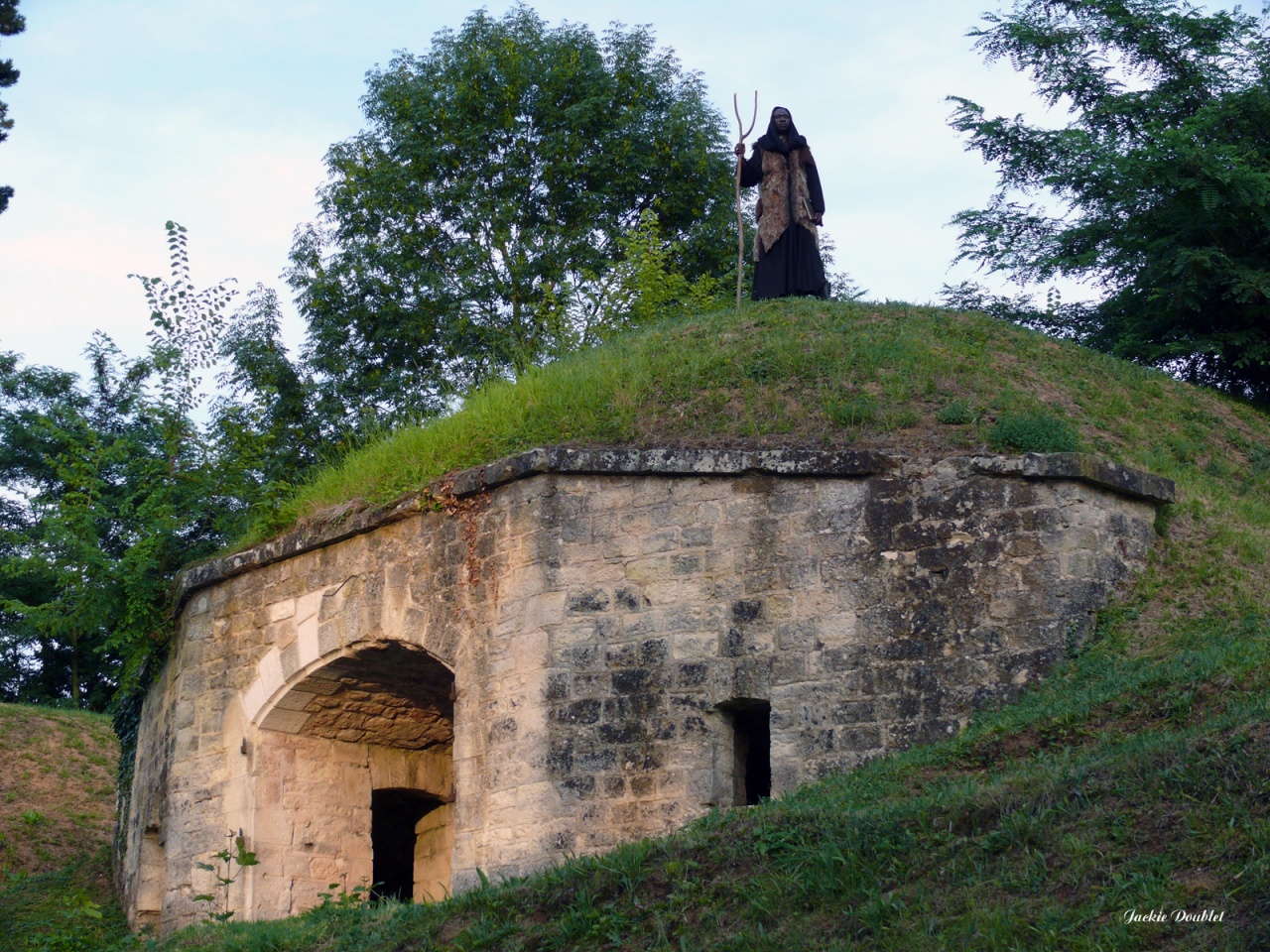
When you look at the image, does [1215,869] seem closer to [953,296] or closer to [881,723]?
[881,723]

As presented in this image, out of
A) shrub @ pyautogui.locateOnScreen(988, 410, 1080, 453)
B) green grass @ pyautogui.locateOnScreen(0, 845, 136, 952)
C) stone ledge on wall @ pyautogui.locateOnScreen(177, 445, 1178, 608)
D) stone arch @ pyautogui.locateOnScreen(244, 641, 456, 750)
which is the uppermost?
shrub @ pyautogui.locateOnScreen(988, 410, 1080, 453)

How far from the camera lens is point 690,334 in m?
12.9

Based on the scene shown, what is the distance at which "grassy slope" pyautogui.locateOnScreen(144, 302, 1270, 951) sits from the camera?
6.36 metres

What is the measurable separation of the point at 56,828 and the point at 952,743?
10.5m

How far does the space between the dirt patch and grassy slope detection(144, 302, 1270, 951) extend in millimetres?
5391

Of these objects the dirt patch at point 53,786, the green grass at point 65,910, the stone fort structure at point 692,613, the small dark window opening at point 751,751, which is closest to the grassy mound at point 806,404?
the stone fort structure at point 692,613

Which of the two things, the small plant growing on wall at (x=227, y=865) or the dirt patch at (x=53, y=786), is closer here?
the small plant growing on wall at (x=227, y=865)

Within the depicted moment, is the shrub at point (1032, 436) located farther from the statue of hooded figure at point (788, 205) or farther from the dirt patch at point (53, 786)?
the dirt patch at point (53, 786)

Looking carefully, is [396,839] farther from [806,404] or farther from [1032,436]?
[1032,436]

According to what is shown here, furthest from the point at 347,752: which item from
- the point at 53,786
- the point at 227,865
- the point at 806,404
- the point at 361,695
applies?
the point at 53,786

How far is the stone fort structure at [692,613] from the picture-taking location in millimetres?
9547

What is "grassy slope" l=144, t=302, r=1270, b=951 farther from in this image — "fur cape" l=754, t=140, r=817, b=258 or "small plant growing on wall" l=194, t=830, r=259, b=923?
"fur cape" l=754, t=140, r=817, b=258

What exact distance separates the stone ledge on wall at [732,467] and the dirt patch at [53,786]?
5.63 meters

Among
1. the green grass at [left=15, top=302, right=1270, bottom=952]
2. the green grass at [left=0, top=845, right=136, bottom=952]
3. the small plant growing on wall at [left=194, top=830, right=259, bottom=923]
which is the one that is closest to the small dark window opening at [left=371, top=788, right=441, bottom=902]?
the small plant growing on wall at [left=194, top=830, right=259, bottom=923]
